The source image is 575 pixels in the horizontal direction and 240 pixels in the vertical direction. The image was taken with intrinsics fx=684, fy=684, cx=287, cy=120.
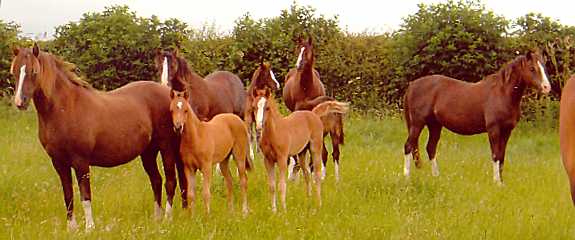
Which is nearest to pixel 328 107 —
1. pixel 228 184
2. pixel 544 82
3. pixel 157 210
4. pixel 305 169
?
pixel 305 169

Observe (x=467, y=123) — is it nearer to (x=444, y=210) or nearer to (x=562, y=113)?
(x=444, y=210)

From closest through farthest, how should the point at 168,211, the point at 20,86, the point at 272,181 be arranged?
the point at 20,86
the point at 168,211
the point at 272,181

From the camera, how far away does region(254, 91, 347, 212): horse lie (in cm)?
682

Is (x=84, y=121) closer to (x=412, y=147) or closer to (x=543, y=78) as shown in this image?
(x=412, y=147)

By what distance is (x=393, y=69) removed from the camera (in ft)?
50.1

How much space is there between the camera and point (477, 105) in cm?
995

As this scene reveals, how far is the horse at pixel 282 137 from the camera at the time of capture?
6.82 metres

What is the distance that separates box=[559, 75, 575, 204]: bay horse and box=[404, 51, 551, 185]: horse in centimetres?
472

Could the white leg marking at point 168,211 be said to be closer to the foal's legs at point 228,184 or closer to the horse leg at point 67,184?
the foal's legs at point 228,184

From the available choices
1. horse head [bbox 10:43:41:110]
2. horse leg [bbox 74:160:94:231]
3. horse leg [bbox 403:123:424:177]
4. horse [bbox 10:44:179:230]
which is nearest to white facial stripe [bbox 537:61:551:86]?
horse leg [bbox 403:123:424:177]

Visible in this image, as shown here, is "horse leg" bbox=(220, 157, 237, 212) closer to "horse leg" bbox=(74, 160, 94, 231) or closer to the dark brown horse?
"horse leg" bbox=(74, 160, 94, 231)

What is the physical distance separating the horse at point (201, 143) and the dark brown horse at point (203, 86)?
2.42 meters

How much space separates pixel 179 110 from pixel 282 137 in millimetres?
1331

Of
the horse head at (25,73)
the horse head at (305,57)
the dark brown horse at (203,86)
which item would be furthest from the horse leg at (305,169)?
the horse head at (25,73)
